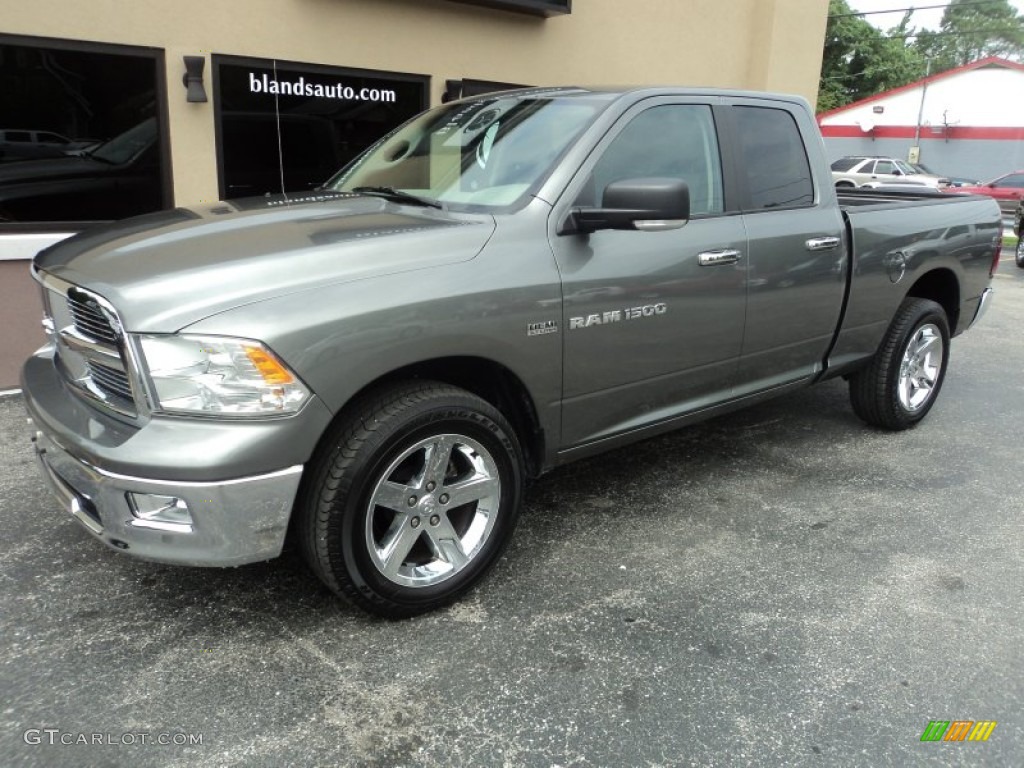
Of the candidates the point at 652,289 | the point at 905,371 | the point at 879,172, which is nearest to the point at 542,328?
the point at 652,289

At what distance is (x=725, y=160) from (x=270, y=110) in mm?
4281

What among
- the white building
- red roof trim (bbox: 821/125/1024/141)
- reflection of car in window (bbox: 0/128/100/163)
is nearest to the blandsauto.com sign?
reflection of car in window (bbox: 0/128/100/163)

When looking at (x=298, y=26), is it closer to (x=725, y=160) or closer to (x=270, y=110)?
(x=270, y=110)

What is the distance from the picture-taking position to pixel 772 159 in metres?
4.10

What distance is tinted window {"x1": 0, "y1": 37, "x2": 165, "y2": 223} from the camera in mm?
5629

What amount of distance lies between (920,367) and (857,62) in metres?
58.0

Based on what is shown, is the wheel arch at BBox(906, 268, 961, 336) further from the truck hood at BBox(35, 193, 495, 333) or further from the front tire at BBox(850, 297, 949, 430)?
the truck hood at BBox(35, 193, 495, 333)

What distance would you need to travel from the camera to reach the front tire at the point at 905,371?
15.8 feet

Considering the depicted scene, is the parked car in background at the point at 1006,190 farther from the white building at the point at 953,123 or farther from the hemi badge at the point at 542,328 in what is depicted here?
the hemi badge at the point at 542,328

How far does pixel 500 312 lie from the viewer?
2.91 meters

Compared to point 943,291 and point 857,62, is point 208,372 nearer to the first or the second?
point 943,291

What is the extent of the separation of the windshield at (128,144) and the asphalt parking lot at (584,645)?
2.78m

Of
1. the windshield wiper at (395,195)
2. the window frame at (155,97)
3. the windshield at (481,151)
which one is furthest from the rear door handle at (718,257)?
the window frame at (155,97)

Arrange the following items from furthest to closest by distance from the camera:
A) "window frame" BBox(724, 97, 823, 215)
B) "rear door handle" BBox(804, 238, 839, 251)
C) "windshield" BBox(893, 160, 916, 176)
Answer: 1. "windshield" BBox(893, 160, 916, 176)
2. "rear door handle" BBox(804, 238, 839, 251)
3. "window frame" BBox(724, 97, 823, 215)
